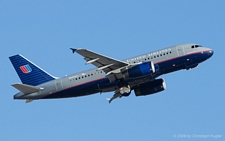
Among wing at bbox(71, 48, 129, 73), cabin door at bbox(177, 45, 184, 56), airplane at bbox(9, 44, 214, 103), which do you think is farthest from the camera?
cabin door at bbox(177, 45, 184, 56)

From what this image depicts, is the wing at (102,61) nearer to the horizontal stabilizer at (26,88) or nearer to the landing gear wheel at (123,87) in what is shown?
the landing gear wheel at (123,87)

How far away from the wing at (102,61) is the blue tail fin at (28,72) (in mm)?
9187

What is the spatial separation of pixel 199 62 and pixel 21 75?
23.8 meters

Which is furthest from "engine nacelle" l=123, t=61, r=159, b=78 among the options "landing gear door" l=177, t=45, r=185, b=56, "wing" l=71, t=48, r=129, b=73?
"landing gear door" l=177, t=45, r=185, b=56

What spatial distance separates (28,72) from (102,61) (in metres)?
12.9

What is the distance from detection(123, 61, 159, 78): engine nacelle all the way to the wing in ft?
3.45

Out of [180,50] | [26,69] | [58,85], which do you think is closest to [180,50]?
[180,50]

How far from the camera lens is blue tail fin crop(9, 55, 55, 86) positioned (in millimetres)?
65438

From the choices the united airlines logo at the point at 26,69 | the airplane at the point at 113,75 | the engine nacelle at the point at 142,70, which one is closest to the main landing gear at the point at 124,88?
the airplane at the point at 113,75

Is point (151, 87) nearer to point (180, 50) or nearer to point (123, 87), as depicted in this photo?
point (123, 87)

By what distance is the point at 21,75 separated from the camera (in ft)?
217

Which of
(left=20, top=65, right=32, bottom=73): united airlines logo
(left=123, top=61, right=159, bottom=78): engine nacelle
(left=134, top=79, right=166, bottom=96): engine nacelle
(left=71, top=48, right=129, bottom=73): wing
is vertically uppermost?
(left=20, top=65, right=32, bottom=73): united airlines logo

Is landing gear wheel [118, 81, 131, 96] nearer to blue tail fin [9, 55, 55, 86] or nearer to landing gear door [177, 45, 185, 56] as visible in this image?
landing gear door [177, 45, 185, 56]

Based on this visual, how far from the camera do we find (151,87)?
6581 centimetres
